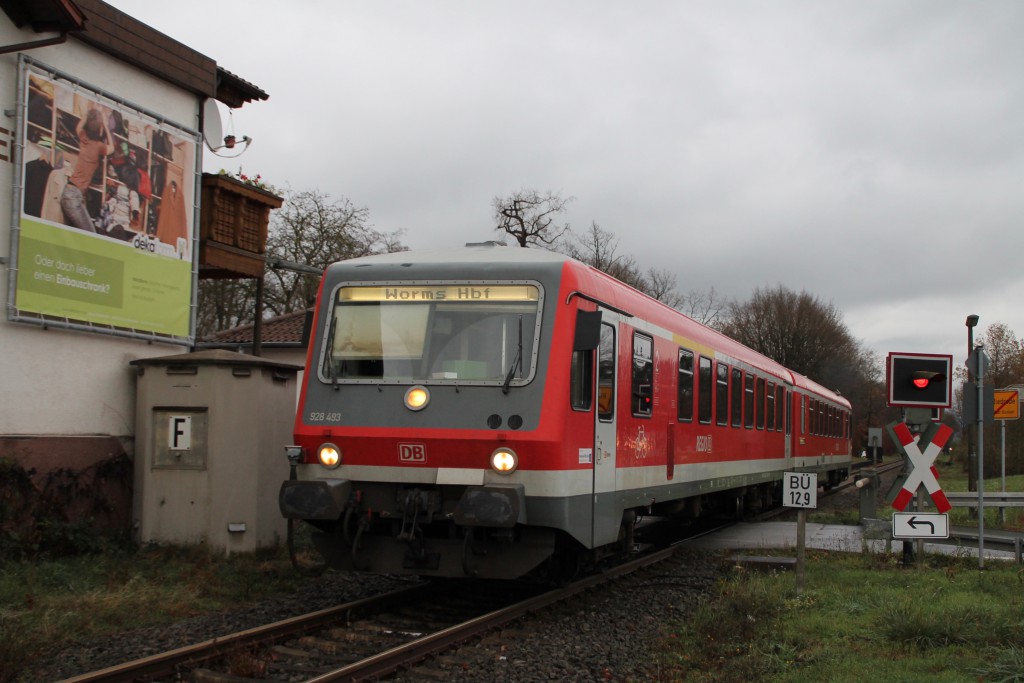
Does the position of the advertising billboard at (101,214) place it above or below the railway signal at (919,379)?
above

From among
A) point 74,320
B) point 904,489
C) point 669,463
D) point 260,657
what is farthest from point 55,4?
point 904,489

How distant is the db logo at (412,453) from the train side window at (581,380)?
1298mm

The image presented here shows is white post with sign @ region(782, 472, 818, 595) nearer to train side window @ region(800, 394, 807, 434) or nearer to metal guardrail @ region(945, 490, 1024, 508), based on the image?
metal guardrail @ region(945, 490, 1024, 508)

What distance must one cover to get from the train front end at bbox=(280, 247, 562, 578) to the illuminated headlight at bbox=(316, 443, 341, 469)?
1 cm

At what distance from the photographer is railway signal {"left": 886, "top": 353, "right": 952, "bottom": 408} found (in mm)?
11070

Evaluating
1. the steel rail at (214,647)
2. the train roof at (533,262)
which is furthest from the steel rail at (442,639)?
the train roof at (533,262)

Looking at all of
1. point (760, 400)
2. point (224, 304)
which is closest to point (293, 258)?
point (224, 304)

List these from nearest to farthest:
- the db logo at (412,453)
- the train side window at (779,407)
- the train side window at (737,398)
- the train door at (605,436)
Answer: the db logo at (412,453) → the train door at (605,436) → the train side window at (737,398) → the train side window at (779,407)

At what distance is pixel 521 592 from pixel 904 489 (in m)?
4.18

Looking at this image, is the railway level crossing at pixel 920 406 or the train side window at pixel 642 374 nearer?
the train side window at pixel 642 374

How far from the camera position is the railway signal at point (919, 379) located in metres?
11.1

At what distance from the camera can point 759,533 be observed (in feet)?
53.3

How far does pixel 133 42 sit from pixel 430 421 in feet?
22.4

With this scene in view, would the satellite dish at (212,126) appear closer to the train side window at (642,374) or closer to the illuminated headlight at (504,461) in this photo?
the train side window at (642,374)
